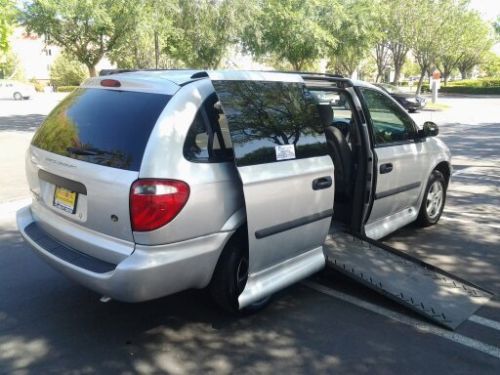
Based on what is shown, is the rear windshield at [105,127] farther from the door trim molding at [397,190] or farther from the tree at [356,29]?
the tree at [356,29]

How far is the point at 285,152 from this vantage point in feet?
11.8

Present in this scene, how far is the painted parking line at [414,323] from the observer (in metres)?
3.34

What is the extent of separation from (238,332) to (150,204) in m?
1.23

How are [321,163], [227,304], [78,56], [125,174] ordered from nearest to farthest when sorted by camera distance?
[125,174] < [227,304] < [321,163] < [78,56]

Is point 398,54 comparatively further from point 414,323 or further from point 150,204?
point 150,204

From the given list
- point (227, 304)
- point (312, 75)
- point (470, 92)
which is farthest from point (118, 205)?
point (470, 92)

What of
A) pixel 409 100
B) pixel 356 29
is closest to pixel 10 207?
pixel 356 29

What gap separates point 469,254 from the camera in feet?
16.6

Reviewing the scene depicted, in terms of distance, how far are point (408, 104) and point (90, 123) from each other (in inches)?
988

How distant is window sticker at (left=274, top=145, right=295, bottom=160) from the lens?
3.53 metres

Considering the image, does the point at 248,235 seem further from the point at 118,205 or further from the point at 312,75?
the point at 312,75

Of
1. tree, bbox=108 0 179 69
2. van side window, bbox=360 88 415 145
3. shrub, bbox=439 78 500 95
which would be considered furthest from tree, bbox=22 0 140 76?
shrub, bbox=439 78 500 95

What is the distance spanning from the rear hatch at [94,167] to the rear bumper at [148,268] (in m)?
0.09

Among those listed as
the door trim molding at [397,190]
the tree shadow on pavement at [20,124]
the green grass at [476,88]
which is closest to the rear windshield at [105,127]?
the door trim molding at [397,190]
